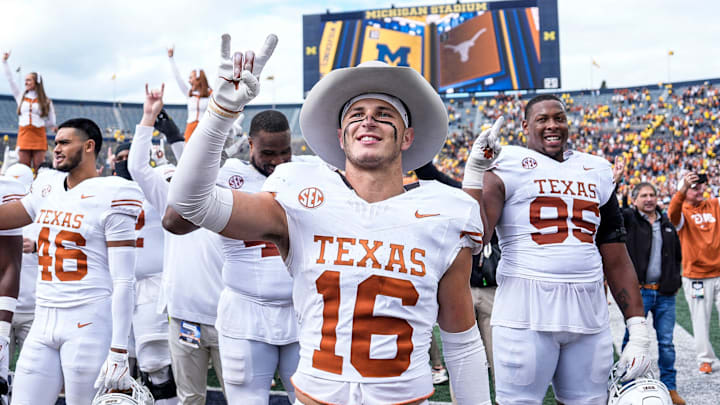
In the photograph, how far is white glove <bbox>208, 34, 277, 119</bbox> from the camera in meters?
1.69

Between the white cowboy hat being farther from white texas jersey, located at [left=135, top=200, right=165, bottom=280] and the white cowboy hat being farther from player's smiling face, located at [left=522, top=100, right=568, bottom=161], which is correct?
white texas jersey, located at [left=135, top=200, right=165, bottom=280]

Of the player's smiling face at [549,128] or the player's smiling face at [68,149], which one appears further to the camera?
the player's smiling face at [68,149]

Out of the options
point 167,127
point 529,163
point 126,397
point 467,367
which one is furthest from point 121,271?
point 529,163

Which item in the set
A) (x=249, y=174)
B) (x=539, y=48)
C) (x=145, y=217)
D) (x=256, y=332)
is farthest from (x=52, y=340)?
(x=539, y=48)

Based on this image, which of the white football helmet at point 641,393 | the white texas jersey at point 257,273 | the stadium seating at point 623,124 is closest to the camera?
the white football helmet at point 641,393

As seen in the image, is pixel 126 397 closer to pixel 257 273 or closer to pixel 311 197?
pixel 257 273

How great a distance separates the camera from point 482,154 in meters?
2.98

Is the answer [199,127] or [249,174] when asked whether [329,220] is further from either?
[249,174]

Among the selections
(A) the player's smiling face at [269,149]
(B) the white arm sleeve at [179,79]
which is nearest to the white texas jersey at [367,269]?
(A) the player's smiling face at [269,149]

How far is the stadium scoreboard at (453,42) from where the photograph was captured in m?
25.5

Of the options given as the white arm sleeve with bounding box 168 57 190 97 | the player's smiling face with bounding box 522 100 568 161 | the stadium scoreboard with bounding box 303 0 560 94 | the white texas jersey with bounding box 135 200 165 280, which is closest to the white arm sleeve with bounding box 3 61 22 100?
the white arm sleeve with bounding box 168 57 190 97

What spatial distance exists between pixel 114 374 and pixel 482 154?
2.21 meters

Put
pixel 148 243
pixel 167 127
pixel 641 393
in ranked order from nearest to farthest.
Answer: pixel 641 393 → pixel 167 127 → pixel 148 243

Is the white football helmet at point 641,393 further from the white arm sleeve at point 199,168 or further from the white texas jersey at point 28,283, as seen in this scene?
the white texas jersey at point 28,283
